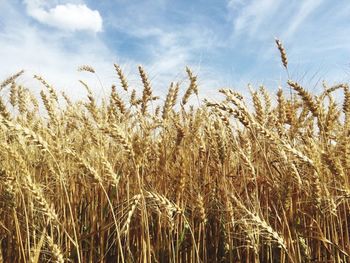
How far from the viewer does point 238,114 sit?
197cm

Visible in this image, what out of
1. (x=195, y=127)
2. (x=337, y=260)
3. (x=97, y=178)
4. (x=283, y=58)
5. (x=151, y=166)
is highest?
(x=283, y=58)

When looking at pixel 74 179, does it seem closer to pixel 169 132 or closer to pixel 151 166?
pixel 151 166

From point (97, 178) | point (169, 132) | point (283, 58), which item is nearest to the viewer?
point (97, 178)

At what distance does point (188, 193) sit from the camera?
8.10 feet

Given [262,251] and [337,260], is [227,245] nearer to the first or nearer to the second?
[262,251]

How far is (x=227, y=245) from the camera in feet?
7.54

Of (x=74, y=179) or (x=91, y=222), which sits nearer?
(x=91, y=222)

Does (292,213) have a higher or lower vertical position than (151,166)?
lower

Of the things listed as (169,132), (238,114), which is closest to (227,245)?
(238,114)

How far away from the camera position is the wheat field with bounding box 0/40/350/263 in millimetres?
1948

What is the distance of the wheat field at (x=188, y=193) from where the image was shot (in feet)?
6.39

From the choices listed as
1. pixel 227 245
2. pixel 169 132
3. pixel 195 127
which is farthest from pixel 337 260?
pixel 169 132

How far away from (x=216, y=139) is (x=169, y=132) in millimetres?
688

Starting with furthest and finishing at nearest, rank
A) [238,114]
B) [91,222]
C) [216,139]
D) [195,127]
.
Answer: [195,127], [91,222], [216,139], [238,114]
